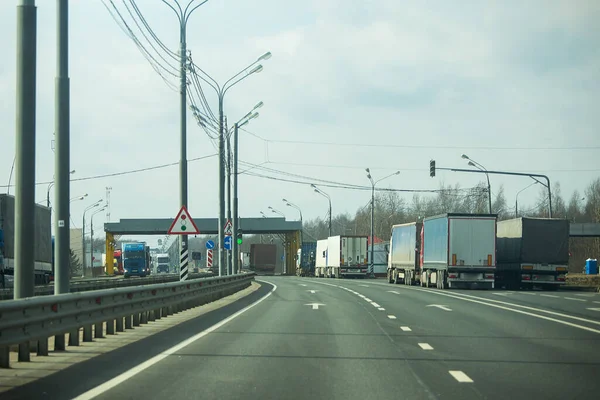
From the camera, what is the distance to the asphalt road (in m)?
8.45

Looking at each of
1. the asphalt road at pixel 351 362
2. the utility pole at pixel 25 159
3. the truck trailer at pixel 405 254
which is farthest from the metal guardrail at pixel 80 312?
the truck trailer at pixel 405 254

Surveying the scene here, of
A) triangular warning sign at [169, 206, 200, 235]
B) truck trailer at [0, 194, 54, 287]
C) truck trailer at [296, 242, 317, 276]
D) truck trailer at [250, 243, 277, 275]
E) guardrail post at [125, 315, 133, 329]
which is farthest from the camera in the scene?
truck trailer at [250, 243, 277, 275]

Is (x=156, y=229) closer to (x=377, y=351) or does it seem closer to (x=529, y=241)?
(x=529, y=241)

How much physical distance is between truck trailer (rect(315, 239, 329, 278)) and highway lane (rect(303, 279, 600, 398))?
51221mm

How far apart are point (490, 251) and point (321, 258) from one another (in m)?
38.2

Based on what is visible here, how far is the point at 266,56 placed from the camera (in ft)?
122

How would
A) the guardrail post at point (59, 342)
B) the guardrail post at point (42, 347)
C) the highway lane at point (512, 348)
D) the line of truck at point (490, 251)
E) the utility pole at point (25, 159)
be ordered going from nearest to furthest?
the highway lane at point (512, 348) < the guardrail post at point (42, 347) < the guardrail post at point (59, 342) < the utility pole at point (25, 159) < the line of truck at point (490, 251)

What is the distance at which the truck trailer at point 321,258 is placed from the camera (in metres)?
73.1

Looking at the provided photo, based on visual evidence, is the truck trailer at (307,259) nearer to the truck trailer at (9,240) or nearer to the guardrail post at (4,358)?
the truck trailer at (9,240)

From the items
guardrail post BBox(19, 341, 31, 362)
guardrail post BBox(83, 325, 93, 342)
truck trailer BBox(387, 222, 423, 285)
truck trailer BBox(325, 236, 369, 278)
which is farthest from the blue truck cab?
guardrail post BBox(19, 341, 31, 362)

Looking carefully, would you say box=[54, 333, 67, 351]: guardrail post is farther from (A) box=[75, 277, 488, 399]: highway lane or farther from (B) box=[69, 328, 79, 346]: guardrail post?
(A) box=[75, 277, 488, 399]: highway lane

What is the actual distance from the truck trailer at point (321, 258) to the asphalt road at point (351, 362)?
54.2 metres

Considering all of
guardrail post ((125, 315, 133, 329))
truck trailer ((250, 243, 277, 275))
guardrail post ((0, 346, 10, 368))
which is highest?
guardrail post ((0, 346, 10, 368))

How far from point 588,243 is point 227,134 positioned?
76397mm
